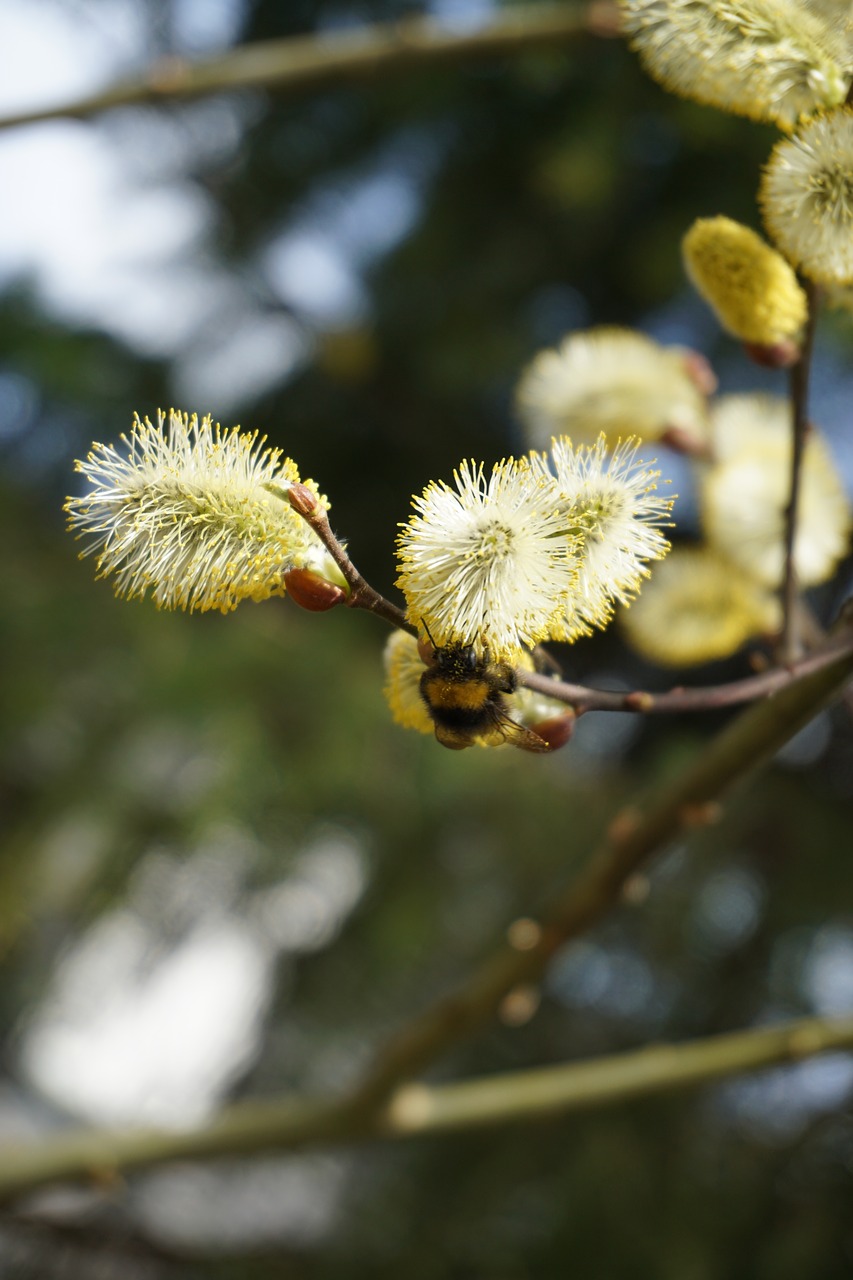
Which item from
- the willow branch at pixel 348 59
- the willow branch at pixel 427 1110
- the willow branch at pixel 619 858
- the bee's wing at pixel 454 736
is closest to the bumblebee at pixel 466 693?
the bee's wing at pixel 454 736

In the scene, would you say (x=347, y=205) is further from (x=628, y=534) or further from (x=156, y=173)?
(x=628, y=534)

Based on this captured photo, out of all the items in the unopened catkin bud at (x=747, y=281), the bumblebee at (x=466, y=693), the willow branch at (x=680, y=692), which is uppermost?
the unopened catkin bud at (x=747, y=281)

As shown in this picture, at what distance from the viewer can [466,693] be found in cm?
29

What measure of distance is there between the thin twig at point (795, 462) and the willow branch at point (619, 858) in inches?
0.8

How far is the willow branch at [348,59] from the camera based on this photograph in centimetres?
95

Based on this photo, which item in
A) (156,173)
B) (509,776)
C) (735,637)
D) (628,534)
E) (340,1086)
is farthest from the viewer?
(156,173)

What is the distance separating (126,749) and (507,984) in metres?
0.60

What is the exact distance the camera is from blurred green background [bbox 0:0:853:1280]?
109 cm

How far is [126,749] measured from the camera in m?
1.07

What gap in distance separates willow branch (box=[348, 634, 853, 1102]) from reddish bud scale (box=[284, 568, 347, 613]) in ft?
0.57

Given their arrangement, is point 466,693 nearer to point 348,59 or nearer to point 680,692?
Answer: point 680,692

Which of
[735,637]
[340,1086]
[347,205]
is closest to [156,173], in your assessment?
[347,205]

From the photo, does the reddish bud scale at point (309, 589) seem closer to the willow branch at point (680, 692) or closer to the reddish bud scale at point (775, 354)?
the willow branch at point (680, 692)

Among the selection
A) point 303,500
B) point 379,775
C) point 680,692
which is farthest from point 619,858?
point 379,775
